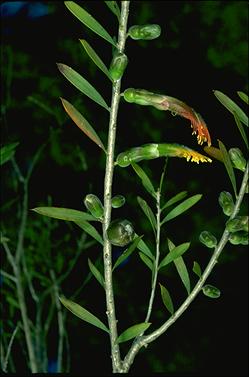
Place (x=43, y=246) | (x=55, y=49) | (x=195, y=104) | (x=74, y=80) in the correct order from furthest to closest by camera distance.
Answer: (x=55, y=49)
(x=195, y=104)
(x=43, y=246)
(x=74, y=80)

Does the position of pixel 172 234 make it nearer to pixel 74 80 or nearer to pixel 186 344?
pixel 186 344

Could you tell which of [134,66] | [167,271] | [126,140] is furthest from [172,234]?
[134,66]

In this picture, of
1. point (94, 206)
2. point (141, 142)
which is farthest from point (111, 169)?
point (141, 142)

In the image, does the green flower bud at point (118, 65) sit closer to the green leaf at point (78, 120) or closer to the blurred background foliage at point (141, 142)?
the green leaf at point (78, 120)

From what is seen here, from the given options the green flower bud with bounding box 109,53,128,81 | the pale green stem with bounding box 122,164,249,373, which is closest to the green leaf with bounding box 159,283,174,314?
the pale green stem with bounding box 122,164,249,373

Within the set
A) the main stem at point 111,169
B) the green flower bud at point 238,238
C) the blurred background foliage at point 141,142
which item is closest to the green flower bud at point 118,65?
the main stem at point 111,169

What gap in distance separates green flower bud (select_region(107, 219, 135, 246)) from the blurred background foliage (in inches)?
35.3

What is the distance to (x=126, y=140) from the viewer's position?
122 centimetres

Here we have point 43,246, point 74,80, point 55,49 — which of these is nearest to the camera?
point 74,80

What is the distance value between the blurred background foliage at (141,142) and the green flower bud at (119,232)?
35.3 inches

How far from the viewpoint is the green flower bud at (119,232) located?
0.28 metres

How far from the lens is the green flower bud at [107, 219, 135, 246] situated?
0.93ft

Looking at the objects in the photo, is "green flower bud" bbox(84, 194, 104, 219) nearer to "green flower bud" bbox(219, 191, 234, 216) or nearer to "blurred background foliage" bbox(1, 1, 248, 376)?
"green flower bud" bbox(219, 191, 234, 216)

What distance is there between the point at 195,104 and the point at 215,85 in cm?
7
